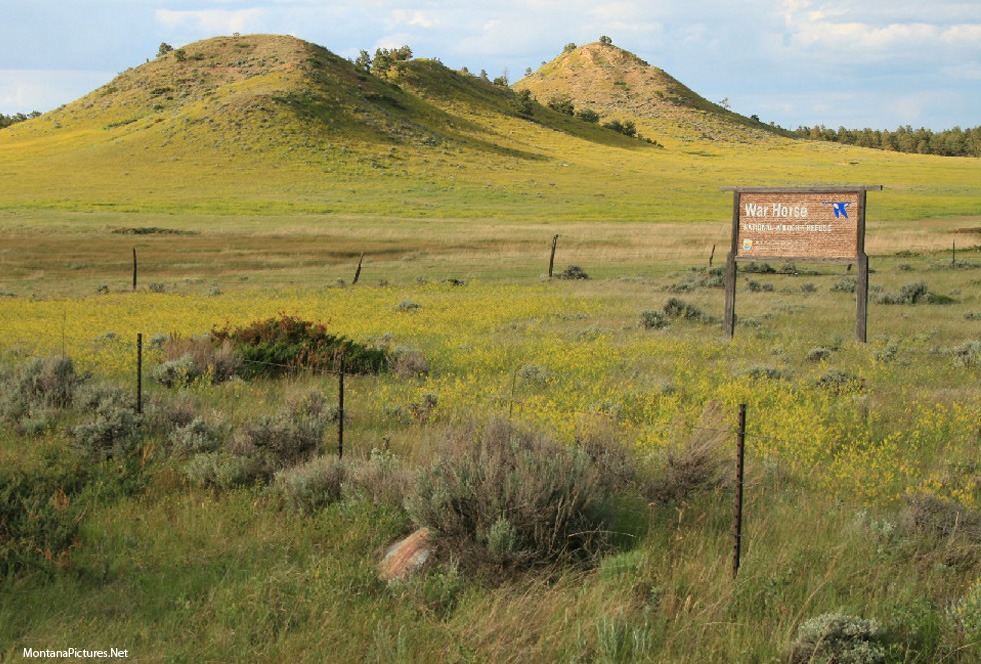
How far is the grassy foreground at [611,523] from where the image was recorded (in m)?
4.66

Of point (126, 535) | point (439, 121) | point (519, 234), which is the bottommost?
point (126, 535)

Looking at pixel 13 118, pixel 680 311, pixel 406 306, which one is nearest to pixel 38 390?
pixel 406 306

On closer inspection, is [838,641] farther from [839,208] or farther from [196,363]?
[839,208]

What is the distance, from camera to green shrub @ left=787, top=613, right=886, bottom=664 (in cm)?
432

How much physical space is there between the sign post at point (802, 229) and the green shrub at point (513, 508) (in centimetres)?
1164

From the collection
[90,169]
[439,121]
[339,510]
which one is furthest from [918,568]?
[439,121]

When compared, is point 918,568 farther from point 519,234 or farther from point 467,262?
point 519,234

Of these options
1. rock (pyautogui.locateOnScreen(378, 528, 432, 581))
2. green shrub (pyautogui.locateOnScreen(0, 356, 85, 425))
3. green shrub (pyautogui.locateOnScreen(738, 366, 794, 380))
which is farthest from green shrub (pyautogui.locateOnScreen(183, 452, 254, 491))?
green shrub (pyautogui.locateOnScreen(738, 366, 794, 380))

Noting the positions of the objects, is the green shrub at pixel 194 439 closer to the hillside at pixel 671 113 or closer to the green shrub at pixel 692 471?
the green shrub at pixel 692 471

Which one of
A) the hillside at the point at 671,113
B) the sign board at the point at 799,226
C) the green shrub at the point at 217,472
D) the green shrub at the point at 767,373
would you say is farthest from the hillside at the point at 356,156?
the green shrub at the point at 217,472

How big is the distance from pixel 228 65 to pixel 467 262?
315ft

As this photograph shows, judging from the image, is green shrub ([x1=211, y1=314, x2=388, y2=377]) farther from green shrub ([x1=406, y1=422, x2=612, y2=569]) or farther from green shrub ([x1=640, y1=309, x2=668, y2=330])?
green shrub ([x1=640, y1=309, x2=668, y2=330])

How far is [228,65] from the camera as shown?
120 m

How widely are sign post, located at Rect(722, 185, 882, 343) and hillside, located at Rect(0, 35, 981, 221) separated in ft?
136
